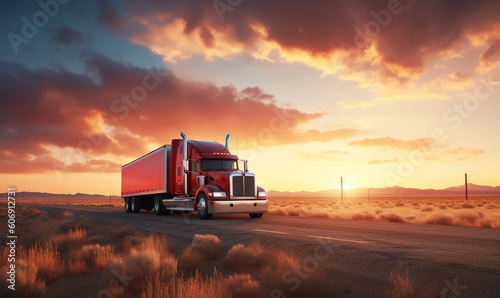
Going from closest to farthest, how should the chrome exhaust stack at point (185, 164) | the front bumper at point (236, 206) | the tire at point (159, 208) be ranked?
1. the front bumper at point (236, 206)
2. the chrome exhaust stack at point (185, 164)
3. the tire at point (159, 208)

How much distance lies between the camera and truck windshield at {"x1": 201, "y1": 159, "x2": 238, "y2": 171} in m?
19.9

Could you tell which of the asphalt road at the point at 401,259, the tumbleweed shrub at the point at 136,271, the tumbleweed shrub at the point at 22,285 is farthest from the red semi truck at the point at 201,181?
the tumbleweed shrub at the point at 22,285

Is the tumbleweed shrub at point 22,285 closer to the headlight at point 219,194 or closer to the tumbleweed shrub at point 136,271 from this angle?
the tumbleweed shrub at point 136,271

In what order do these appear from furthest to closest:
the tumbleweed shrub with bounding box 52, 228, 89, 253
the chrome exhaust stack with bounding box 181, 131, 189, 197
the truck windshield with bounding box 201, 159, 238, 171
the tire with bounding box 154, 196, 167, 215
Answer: the tire with bounding box 154, 196, 167, 215, the chrome exhaust stack with bounding box 181, 131, 189, 197, the truck windshield with bounding box 201, 159, 238, 171, the tumbleweed shrub with bounding box 52, 228, 89, 253

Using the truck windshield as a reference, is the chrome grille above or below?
below

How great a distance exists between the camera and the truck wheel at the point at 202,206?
1845 centimetres

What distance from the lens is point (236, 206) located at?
18.4 meters

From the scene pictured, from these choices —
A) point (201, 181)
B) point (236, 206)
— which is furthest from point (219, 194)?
point (201, 181)

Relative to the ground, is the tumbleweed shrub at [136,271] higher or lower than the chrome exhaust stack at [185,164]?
lower

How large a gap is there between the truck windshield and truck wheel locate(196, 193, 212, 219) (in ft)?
5.01

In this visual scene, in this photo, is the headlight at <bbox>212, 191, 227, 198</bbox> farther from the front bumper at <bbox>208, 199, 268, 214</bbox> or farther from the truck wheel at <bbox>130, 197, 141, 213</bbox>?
the truck wheel at <bbox>130, 197, 141, 213</bbox>

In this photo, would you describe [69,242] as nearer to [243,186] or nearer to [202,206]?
[202,206]

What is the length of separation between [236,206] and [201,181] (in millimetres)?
2497

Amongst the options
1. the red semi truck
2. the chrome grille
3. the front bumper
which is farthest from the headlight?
the chrome grille
